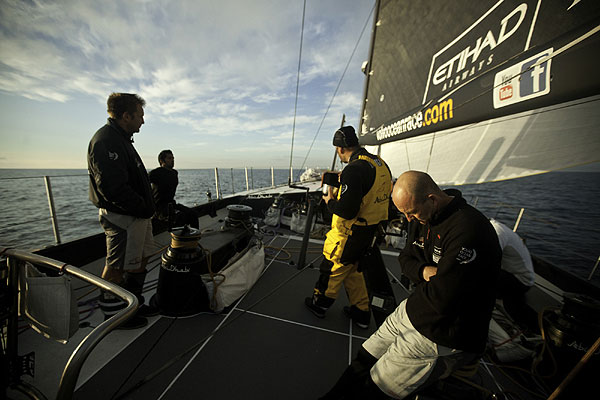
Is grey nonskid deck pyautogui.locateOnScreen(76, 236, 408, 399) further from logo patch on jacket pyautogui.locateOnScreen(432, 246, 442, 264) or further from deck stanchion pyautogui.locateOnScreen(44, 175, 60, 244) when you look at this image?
deck stanchion pyautogui.locateOnScreen(44, 175, 60, 244)

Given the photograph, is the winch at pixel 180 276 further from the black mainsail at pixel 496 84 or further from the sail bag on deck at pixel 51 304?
the black mainsail at pixel 496 84

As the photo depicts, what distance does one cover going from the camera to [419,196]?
1.09 m

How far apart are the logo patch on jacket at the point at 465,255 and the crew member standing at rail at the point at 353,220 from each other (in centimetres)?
90

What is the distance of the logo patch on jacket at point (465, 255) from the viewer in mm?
943

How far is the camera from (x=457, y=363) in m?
1.05

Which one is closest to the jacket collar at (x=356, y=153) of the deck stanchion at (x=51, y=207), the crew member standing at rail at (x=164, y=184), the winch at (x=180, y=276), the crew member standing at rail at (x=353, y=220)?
the crew member standing at rail at (x=353, y=220)

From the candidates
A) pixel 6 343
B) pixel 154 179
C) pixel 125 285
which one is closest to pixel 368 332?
pixel 125 285

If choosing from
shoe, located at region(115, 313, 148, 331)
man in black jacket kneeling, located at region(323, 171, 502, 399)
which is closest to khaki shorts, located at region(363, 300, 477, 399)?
man in black jacket kneeling, located at region(323, 171, 502, 399)

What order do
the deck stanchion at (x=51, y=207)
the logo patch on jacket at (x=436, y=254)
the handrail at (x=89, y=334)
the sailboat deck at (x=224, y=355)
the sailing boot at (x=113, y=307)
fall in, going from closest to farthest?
the handrail at (x=89, y=334) < the logo patch on jacket at (x=436, y=254) < the sailboat deck at (x=224, y=355) < the sailing boot at (x=113, y=307) < the deck stanchion at (x=51, y=207)

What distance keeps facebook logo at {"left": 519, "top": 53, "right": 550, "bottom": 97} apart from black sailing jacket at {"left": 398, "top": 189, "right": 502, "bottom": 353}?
1.80ft

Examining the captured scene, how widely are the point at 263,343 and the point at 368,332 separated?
3.05 ft

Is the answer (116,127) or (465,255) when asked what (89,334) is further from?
(116,127)

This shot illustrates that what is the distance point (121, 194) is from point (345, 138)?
6.17ft

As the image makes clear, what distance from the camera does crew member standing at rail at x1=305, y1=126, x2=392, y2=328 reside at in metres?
1.82
